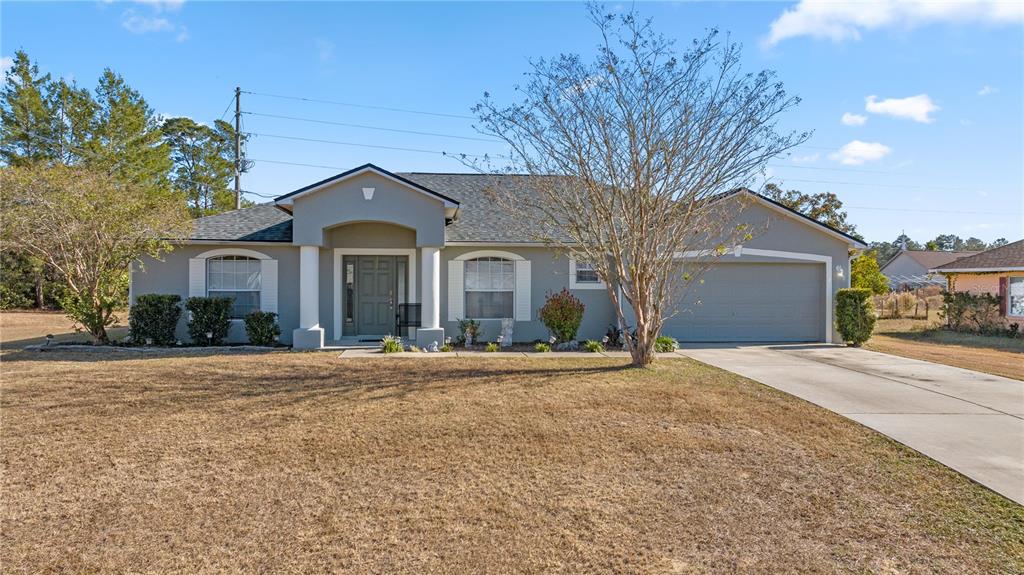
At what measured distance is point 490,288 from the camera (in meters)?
14.0

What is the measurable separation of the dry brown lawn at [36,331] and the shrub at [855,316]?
18.9 meters

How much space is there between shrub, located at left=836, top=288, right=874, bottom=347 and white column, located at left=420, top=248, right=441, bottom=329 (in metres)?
10.2

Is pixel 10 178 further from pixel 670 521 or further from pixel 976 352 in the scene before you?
pixel 976 352

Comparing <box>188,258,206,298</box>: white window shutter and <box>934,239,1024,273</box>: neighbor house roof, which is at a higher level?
<box>934,239,1024,273</box>: neighbor house roof

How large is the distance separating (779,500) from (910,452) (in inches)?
82.5

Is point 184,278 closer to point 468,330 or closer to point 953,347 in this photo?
point 468,330

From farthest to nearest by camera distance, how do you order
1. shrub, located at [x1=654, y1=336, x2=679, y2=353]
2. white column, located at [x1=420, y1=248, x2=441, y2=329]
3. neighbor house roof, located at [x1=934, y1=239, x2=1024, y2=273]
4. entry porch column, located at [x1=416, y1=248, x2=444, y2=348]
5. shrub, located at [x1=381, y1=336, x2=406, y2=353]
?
1. neighbor house roof, located at [x1=934, y1=239, x2=1024, y2=273]
2. white column, located at [x1=420, y1=248, x2=441, y2=329]
3. entry porch column, located at [x1=416, y1=248, x2=444, y2=348]
4. shrub, located at [x1=654, y1=336, x2=679, y2=353]
5. shrub, located at [x1=381, y1=336, x2=406, y2=353]

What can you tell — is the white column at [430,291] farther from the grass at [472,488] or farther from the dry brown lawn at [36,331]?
the dry brown lawn at [36,331]

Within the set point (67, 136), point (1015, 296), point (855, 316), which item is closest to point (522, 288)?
point (855, 316)

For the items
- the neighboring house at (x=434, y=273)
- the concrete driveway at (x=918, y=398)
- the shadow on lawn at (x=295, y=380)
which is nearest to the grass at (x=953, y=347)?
the concrete driveway at (x=918, y=398)

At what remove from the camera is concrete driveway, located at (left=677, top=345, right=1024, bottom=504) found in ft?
17.2

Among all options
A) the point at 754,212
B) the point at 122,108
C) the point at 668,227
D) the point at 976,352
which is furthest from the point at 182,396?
the point at 122,108

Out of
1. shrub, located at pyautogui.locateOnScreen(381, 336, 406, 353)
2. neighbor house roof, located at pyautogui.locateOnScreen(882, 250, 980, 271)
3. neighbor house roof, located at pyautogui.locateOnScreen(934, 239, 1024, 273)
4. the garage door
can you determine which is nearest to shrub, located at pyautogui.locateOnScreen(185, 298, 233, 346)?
shrub, located at pyautogui.locateOnScreen(381, 336, 406, 353)

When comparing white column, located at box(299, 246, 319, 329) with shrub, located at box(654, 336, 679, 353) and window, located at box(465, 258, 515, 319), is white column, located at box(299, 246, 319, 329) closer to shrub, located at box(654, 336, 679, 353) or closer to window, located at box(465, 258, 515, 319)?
window, located at box(465, 258, 515, 319)
